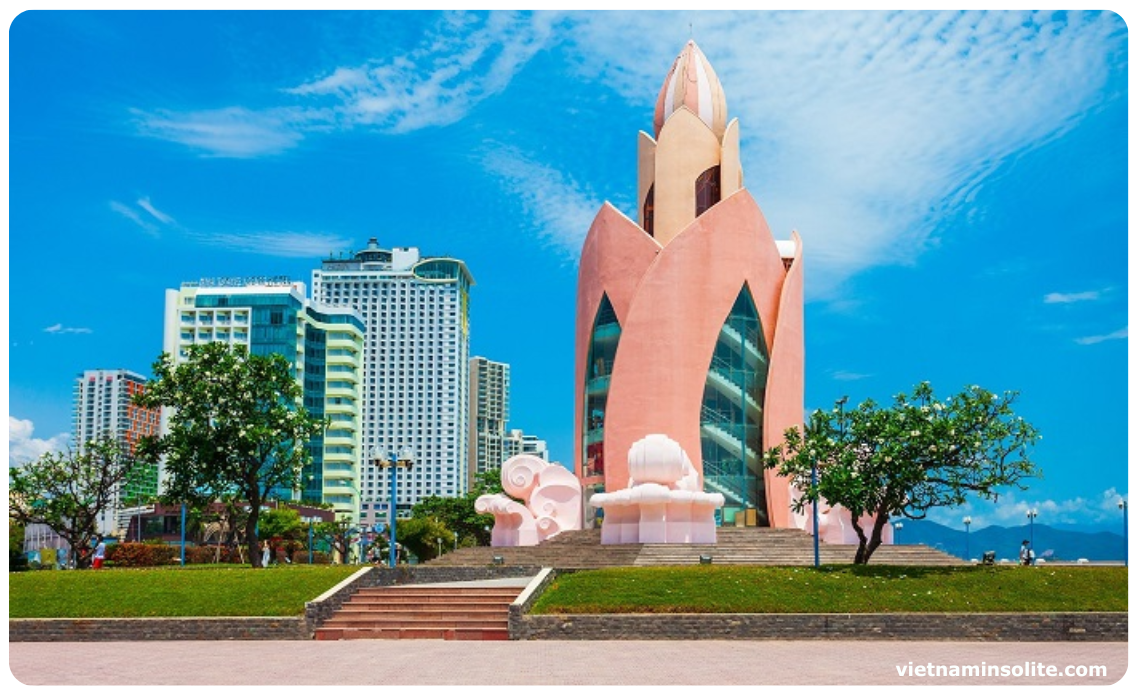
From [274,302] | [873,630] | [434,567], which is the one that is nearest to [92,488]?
[434,567]

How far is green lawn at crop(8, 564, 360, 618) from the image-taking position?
18.2 meters

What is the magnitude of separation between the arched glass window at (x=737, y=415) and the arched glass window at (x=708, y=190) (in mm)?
3523

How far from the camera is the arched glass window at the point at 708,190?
37688 millimetres

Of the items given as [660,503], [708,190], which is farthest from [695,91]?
[660,503]

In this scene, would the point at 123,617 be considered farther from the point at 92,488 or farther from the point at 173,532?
the point at 173,532

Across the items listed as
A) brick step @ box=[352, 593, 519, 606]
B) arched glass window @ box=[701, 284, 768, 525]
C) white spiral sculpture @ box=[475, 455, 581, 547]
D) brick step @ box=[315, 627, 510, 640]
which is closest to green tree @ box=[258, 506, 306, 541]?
white spiral sculpture @ box=[475, 455, 581, 547]

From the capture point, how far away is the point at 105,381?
97.6 meters

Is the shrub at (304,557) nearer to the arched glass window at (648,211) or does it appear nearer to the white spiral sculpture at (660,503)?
the arched glass window at (648,211)

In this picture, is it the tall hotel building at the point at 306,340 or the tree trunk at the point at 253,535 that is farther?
the tall hotel building at the point at 306,340

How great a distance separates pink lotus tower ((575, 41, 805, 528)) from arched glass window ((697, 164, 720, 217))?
57 centimetres

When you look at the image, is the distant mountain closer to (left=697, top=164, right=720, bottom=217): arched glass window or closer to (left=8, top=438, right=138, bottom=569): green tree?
(left=697, top=164, right=720, bottom=217): arched glass window

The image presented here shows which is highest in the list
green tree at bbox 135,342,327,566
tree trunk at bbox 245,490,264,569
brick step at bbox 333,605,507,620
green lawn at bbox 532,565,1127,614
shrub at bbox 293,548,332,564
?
green tree at bbox 135,342,327,566

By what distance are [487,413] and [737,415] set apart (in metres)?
90.2

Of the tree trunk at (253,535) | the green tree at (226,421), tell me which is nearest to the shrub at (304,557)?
the green tree at (226,421)
